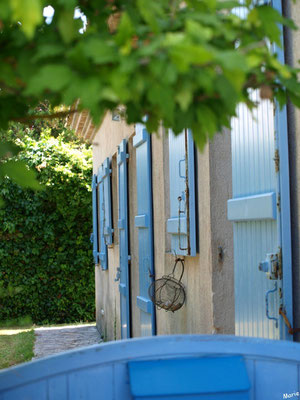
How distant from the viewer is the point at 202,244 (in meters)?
4.84

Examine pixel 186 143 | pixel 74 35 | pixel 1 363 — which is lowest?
pixel 1 363

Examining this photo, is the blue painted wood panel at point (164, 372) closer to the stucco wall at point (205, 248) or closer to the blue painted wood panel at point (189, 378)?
the blue painted wood panel at point (189, 378)


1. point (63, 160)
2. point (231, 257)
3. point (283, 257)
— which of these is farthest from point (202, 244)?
point (63, 160)

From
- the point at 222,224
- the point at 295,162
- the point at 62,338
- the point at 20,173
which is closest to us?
the point at 20,173

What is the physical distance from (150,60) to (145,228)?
562cm

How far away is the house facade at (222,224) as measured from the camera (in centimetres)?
338

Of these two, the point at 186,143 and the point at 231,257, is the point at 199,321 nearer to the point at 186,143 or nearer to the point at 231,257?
the point at 231,257

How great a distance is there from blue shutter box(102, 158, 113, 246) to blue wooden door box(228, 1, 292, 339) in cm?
602

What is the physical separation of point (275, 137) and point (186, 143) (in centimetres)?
164

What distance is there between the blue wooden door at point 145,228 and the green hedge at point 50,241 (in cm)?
570

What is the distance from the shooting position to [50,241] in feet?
43.1

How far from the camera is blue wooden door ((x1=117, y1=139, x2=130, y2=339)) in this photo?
8250 millimetres

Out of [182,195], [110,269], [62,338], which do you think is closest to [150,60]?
[182,195]

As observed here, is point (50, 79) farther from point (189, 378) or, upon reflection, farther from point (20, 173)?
point (189, 378)
